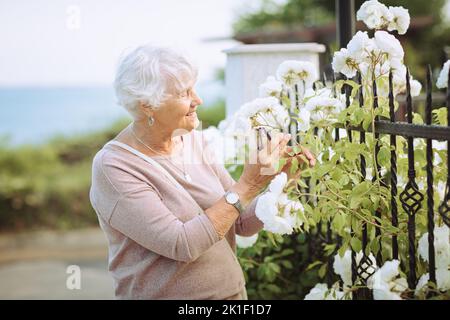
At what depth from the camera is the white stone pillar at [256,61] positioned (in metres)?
4.09

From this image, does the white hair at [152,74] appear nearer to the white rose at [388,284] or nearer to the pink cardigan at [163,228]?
the pink cardigan at [163,228]

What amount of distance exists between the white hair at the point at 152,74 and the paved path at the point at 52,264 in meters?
3.81

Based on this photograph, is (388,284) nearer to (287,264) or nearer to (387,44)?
(387,44)

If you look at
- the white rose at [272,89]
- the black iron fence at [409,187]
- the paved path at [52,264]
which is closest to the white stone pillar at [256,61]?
the white rose at [272,89]

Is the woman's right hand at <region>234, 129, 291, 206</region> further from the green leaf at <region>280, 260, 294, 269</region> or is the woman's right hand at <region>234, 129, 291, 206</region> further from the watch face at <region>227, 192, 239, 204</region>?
the green leaf at <region>280, 260, 294, 269</region>

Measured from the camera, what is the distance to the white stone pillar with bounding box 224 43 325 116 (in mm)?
4090

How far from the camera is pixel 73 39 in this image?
1231 cm

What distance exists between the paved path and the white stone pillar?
7.78 ft

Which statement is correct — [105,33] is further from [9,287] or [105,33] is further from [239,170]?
[239,170]

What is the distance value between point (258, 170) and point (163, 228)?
0.32 meters

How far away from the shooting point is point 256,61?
13.6 feet

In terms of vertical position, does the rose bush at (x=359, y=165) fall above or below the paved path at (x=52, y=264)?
above

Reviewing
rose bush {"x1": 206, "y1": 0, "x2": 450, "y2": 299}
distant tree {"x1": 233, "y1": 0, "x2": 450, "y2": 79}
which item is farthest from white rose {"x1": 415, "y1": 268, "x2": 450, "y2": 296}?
distant tree {"x1": 233, "y1": 0, "x2": 450, "y2": 79}

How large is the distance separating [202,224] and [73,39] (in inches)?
418
